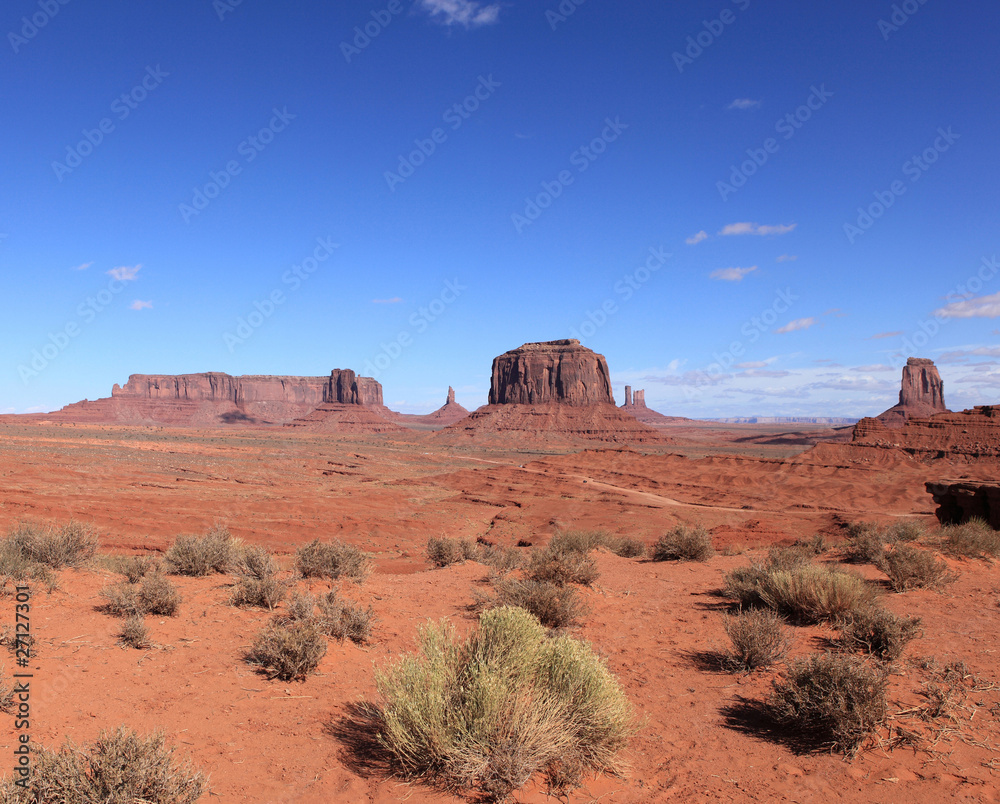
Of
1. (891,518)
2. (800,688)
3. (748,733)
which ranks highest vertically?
(800,688)

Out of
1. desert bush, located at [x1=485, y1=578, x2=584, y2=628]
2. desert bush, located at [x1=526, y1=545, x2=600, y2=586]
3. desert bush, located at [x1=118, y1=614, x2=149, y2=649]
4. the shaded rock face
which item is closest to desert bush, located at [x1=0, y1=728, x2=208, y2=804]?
desert bush, located at [x1=118, y1=614, x2=149, y2=649]

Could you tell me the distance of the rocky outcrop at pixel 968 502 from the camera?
15.3 metres

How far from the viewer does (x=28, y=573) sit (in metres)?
7.32

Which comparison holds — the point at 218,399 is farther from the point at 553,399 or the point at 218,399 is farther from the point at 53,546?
the point at 53,546

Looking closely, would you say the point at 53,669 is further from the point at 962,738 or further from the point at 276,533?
the point at 276,533

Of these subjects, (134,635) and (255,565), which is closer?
(134,635)

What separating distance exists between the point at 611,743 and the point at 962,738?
2750mm

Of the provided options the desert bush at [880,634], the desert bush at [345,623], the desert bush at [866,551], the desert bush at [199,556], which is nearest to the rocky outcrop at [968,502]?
the desert bush at [866,551]

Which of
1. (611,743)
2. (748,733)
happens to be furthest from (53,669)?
(748,733)

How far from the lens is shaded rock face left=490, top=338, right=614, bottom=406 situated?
4070 inches

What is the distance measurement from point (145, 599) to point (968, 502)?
20.5m

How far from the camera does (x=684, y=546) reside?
12.4m

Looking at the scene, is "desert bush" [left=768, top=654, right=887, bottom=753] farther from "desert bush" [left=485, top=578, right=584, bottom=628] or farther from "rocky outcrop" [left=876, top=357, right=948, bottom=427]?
"rocky outcrop" [left=876, top=357, right=948, bottom=427]

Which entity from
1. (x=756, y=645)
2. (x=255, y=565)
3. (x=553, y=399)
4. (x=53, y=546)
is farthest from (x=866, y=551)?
(x=553, y=399)
